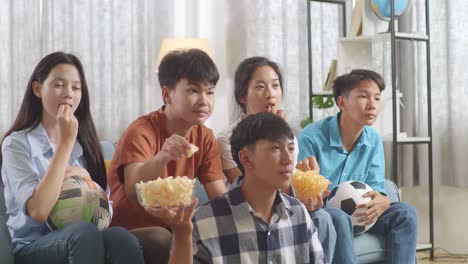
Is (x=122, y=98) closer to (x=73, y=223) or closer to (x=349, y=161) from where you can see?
(x=349, y=161)

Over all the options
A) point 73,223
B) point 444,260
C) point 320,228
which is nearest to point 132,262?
point 73,223

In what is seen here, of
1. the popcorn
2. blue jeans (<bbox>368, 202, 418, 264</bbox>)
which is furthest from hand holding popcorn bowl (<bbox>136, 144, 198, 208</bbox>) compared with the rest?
blue jeans (<bbox>368, 202, 418, 264</bbox>)

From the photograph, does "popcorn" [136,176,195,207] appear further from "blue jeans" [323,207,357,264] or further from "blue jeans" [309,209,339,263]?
"blue jeans" [323,207,357,264]

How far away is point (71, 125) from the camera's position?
8.36 ft

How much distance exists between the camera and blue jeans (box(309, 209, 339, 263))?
2.95 metres

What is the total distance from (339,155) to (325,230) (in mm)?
643

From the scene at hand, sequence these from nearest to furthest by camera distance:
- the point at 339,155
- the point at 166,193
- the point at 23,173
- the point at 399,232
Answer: the point at 166,193 < the point at 23,173 < the point at 399,232 < the point at 339,155

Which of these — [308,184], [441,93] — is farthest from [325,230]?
[441,93]

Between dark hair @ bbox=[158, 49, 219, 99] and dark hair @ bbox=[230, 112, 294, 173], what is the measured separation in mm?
300

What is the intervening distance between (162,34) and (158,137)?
10.2 ft

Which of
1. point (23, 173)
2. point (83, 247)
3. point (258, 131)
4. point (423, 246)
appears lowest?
point (423, 246)

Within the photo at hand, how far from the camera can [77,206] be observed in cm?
248

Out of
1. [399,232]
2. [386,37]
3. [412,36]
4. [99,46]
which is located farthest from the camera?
[99,46]

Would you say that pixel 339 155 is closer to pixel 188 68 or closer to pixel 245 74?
pixel 245 74
